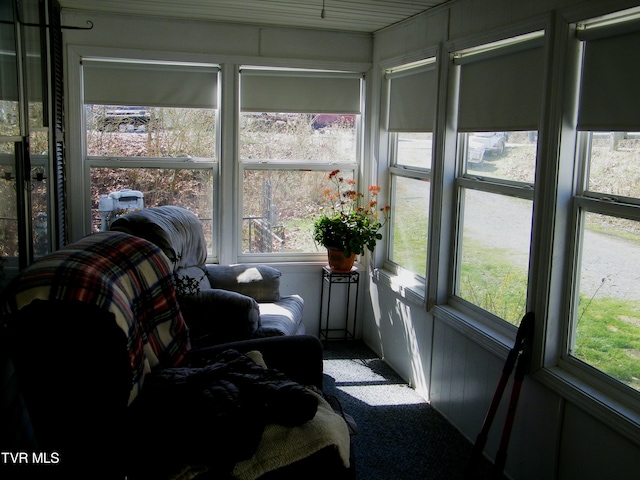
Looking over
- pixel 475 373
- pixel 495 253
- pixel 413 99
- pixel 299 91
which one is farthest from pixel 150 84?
pixel 475 373

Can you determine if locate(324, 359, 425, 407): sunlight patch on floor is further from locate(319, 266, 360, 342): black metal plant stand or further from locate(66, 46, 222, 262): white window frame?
locate(66, 46, 222, 262): white window frame

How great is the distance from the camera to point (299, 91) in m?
4.72

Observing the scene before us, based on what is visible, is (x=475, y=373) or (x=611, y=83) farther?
(x=475, y=373)

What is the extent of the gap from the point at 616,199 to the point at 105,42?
336 centimetres

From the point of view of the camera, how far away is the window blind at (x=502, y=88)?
2889 millimetres

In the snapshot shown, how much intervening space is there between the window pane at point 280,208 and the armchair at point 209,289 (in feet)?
1.79

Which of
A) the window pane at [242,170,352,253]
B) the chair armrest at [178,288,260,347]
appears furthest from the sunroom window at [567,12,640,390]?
the window pane at [242,170,352,253]

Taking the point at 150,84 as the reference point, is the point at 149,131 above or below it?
below

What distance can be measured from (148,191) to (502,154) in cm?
255

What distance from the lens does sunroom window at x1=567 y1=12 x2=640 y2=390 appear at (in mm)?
2379

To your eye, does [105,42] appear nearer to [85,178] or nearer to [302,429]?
[85,178]

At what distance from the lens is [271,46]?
4.59 m

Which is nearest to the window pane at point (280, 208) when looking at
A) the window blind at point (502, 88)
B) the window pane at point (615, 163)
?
the window blind at point (502, 88)

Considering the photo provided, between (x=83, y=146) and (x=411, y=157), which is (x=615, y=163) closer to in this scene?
(x=411, y=157)
